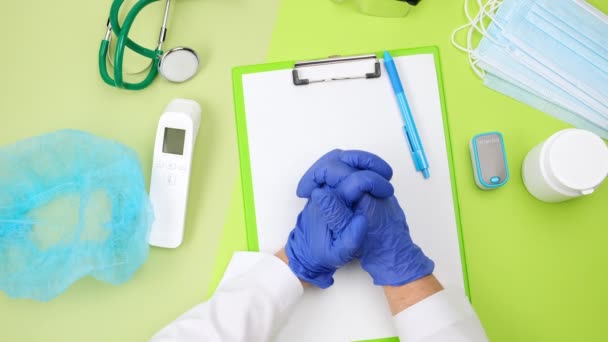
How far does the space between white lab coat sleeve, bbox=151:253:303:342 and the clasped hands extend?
3 centimetres

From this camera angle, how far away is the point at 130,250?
801mm

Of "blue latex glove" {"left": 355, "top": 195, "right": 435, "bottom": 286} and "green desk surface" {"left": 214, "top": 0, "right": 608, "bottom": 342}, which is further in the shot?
"green desk surface" {"left": 214, "top": 0, "right": 608, "bottom": 342}

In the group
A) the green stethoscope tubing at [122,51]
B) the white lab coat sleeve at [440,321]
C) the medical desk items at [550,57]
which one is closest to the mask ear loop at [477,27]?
the medical desk items at [550,57]

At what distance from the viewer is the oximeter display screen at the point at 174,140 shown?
84 centimetres

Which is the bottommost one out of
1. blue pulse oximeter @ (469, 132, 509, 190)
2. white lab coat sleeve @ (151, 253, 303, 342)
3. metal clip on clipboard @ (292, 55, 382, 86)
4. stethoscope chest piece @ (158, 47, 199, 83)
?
white lab coat sleeve @ (151, 253, 303, 342)

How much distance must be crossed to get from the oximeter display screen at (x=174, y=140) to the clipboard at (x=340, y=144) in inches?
3.8

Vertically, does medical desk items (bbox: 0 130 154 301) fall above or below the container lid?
below

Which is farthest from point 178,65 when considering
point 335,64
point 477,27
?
point 477,27

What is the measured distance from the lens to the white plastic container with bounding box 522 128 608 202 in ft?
2.57

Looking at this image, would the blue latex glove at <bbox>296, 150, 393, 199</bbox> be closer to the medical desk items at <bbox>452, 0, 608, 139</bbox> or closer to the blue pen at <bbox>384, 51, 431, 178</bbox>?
the blue pen at <bbox>384, 51, 431, 178</bbox>

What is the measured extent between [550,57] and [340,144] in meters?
0.39

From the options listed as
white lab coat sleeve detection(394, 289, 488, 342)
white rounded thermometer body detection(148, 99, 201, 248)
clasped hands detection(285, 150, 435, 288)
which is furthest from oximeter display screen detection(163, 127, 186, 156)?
white lab coat sleeve detection(394, 289, 488, 342)

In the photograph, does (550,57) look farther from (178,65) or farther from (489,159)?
(178,65)

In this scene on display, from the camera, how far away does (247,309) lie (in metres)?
0.74
